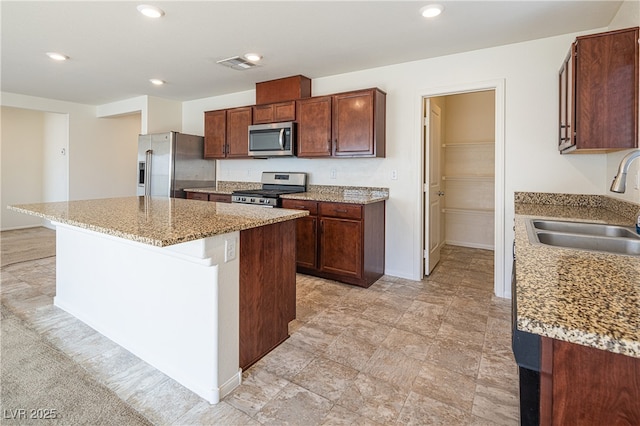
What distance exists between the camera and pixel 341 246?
3502 mm

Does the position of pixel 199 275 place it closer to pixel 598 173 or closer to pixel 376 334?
pixel 376 334

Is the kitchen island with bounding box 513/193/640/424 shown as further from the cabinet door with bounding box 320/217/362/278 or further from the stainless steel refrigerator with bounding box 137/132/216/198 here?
the stainless steel refrigerator with bounding box 137/132/216/198

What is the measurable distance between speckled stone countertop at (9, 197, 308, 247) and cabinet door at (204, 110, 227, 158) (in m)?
2.61

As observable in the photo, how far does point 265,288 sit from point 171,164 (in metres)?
3.57

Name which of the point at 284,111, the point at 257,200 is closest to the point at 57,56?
the point at 284,111

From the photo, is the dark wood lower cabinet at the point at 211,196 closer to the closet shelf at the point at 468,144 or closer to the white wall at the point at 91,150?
the white wall at the point at 91,150

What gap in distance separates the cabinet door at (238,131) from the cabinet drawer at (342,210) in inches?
66.2

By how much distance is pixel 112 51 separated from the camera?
11.0 feet

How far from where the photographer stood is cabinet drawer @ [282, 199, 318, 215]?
364 centimetres

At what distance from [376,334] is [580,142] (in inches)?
73.1

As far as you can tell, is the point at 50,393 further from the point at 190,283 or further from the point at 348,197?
the point at 348,197

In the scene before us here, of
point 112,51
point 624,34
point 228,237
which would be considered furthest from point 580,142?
point 112,51

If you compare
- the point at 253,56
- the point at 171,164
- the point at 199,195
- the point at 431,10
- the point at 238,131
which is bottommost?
the point at 199,195

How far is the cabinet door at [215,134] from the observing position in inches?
191
